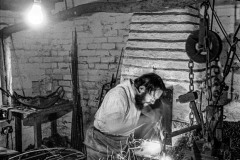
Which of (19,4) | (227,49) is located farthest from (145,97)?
(19,4)

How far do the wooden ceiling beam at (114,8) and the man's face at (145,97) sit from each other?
59.6 inches

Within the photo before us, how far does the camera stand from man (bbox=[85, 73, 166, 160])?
4.16m

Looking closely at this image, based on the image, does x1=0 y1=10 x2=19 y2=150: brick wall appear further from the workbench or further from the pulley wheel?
the pulley wheel

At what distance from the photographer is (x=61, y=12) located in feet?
20.9

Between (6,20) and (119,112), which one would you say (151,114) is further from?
(6,20)

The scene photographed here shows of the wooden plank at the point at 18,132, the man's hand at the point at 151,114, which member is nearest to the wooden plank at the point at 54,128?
Result: the wooden plank at the point at 18,132

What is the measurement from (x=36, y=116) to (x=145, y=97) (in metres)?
2.97

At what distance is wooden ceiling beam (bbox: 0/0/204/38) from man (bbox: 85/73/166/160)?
127 centimetres

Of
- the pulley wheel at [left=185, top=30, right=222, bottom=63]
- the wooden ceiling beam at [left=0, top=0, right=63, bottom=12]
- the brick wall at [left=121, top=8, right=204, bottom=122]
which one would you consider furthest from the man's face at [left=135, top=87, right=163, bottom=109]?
the wooden ceiling beam at [left=0, top=0, right=63, bottom=12]

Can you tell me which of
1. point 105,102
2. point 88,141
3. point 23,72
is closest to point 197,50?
point 105,102

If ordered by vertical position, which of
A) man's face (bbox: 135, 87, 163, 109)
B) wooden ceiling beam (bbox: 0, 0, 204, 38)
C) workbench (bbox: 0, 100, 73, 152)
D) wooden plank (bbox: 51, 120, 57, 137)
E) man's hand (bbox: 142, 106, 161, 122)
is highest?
wooden ceiling beam (bbox: 0, 0, 204, 38)

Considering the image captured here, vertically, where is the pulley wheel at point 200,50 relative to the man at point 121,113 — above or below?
above

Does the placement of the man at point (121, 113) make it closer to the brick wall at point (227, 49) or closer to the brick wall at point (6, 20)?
the brick wall at point (227, 49)

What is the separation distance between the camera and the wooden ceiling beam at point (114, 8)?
438 centimetres
